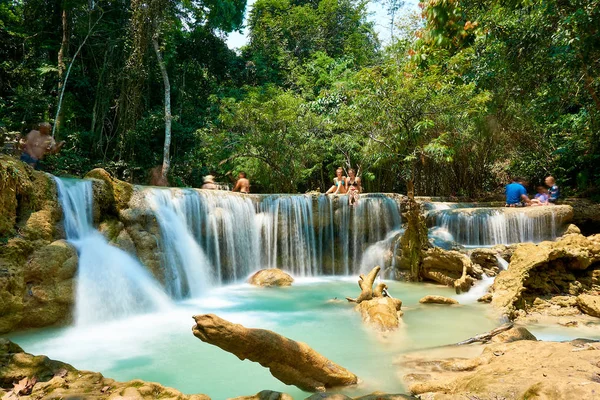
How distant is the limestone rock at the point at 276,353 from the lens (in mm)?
2701

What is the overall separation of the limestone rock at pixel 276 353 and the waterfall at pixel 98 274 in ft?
13.2

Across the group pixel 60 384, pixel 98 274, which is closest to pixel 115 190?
pixel 98 274

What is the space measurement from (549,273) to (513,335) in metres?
3.13

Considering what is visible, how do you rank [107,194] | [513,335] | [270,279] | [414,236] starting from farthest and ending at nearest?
[270,279]
[414,236]
[107,194]
[513,335]

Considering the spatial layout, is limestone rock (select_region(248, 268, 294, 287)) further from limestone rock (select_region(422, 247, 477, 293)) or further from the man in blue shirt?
the man in blue shirt

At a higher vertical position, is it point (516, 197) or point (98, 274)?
point (516, 197)

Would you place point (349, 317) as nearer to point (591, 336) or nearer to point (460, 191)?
point (591, 336)

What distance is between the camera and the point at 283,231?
1130 cm

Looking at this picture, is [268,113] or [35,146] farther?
[268,113]

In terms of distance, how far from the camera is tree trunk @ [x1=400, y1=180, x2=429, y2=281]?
9.08m

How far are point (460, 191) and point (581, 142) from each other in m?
4.73

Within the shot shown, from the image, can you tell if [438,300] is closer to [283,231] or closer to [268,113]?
[283,231]

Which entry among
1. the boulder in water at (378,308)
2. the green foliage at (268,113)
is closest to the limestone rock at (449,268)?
the boulder in water at (378,308)

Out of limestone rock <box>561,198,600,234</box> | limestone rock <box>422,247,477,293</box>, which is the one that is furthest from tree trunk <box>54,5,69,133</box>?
limestone rock <box>561,198,600,234</box>
